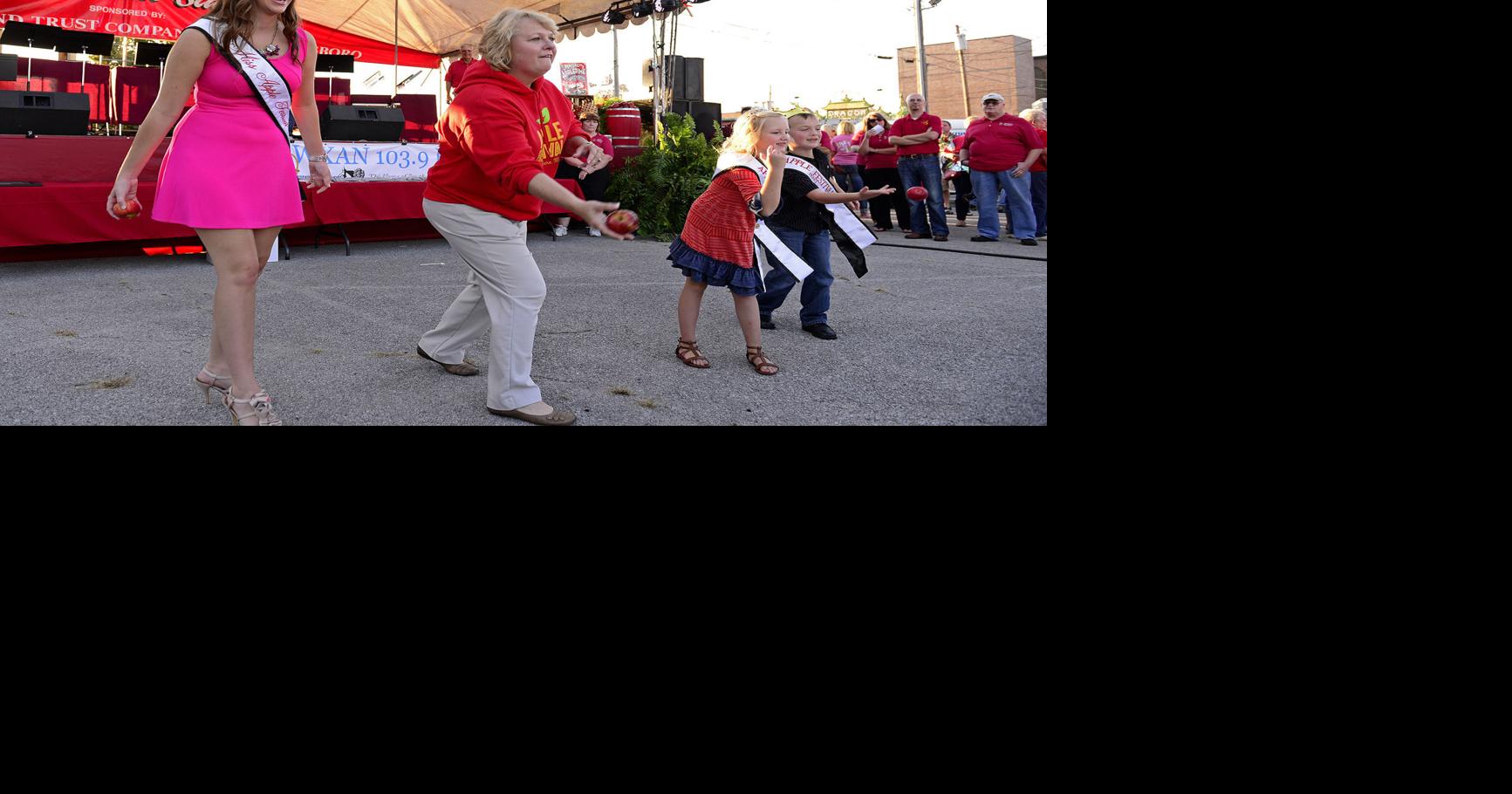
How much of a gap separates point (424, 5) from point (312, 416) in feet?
35.8

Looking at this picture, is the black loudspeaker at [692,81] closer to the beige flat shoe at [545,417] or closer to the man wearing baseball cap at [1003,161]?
the man wearing baseball cap at [1003,161]

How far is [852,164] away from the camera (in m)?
13.6

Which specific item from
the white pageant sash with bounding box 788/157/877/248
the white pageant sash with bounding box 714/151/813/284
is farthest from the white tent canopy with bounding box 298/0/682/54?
the white pageant sash with bounding box 714/151/813/284

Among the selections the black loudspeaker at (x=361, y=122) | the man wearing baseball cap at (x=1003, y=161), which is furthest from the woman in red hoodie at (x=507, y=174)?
the man wearing baseball cap at (x=1003, y=161)

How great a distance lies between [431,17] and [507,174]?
11615 millimetres

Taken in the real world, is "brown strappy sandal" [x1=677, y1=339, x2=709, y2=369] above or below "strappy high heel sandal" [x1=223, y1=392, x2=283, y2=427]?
above

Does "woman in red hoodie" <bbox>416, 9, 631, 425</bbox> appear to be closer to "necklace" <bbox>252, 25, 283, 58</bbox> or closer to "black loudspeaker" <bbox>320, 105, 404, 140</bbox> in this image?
"necklace" <bbox>252, 25, 283, 58</bbox>

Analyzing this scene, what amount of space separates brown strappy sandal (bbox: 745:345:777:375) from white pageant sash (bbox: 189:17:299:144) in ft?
6.83

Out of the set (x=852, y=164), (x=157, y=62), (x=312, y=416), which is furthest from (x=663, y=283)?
(x=852, y=164)

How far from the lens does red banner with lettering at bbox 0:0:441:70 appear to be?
1066 cm

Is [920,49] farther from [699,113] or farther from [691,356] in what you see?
[691,356]

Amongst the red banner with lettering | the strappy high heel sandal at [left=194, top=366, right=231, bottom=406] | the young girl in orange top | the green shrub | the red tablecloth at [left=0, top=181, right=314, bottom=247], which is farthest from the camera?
the red banner with lettering

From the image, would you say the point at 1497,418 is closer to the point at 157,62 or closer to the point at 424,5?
the point at 157,62

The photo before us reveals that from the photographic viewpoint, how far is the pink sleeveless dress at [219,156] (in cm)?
281
